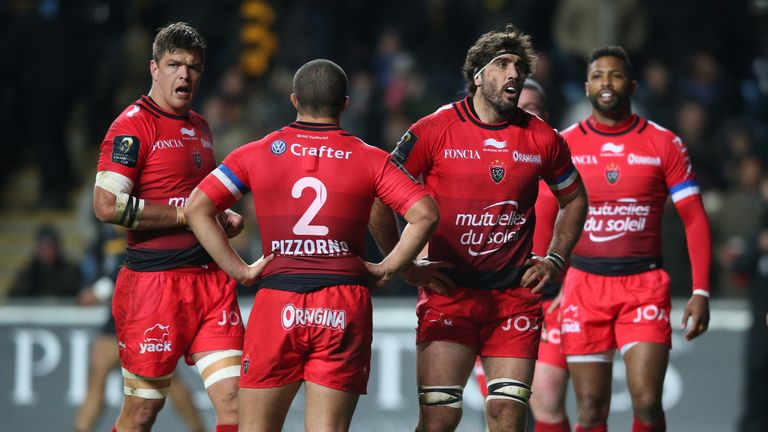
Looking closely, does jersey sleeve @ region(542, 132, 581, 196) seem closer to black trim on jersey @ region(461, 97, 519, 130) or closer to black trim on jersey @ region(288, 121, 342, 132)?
black trim on jersey @ region(461, 97, 519, 130)

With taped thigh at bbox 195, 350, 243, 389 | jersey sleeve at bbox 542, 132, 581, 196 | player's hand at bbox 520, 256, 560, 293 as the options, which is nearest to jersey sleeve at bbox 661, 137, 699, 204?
jersey sleeve at bbox 542, 132, 581, 196

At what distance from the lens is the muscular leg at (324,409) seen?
6.50 meters

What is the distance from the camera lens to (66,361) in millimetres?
12055

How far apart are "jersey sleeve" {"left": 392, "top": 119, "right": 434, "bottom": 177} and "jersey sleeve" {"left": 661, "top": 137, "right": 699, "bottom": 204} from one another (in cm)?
187

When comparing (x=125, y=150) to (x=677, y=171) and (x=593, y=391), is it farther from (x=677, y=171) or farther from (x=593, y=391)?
(x=677, y=171)

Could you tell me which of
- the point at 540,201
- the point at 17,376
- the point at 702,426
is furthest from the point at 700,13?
the point at 17,376

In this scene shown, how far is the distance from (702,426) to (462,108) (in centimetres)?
576

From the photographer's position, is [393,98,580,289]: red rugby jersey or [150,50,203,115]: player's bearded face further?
[150,50,203,115]: player's bearded face

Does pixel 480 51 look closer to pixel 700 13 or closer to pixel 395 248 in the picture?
pixel 395 248

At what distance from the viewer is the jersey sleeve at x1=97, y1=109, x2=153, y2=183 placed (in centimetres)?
719

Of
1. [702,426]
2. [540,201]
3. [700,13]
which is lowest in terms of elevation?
[702,426]

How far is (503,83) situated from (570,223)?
922 mm

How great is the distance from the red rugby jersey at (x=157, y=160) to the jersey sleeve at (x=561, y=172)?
1.96m

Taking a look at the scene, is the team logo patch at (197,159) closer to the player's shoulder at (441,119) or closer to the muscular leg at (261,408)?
the player's shoulder at (441,119)
